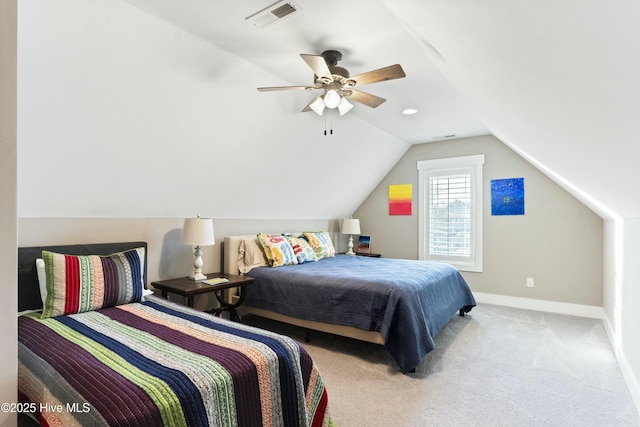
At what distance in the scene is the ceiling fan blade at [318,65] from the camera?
2021 mm

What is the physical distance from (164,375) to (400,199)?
15.8 feet

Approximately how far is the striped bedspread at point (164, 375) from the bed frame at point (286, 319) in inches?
43.9

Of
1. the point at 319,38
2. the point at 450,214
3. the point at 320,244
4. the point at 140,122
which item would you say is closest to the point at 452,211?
the point at 450,214

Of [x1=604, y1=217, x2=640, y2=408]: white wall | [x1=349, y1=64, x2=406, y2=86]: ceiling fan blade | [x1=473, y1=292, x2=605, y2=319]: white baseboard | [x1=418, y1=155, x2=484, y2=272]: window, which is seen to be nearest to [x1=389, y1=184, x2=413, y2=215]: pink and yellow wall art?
[x1=418, y1=155, x2=484, y2=272]: window

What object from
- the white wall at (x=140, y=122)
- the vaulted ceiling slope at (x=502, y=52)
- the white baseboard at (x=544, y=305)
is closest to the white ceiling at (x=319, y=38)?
the vaulted ceiling slope at (x=502, y=52)

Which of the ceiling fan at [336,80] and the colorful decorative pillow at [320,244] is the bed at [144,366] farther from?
the colorful decorative pillow at [320,244]

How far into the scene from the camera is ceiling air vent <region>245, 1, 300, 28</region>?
1920 mm

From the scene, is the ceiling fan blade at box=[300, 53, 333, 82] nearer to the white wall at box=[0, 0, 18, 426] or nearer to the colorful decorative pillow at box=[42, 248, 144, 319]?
the white wall at box=[0, 0, 18, 426]

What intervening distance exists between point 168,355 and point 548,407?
2.37 metres

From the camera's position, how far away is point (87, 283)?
2121mm

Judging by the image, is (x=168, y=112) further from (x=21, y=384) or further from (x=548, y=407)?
(x=548, y=407)

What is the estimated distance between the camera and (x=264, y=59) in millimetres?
2633

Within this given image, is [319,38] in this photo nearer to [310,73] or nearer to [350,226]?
[310,73]

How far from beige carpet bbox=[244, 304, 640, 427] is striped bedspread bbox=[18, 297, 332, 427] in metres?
0.71
